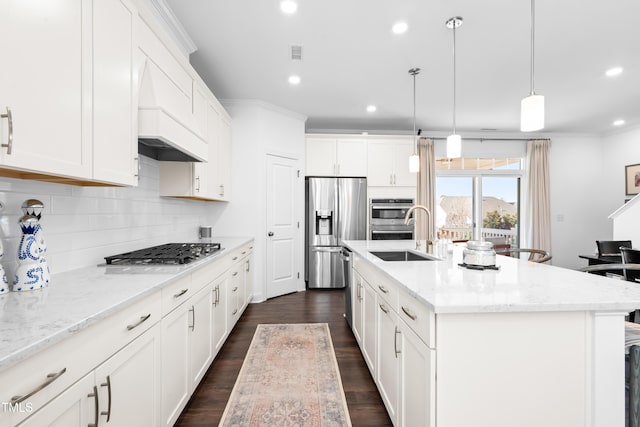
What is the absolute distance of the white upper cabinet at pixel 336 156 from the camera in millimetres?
5051

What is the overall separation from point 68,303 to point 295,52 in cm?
277

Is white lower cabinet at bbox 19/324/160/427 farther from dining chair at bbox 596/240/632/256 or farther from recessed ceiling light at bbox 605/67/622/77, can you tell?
dining chair at bbox 596/240/632/256

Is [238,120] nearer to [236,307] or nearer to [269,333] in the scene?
[236,307]

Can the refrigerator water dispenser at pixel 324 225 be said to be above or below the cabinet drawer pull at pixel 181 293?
above

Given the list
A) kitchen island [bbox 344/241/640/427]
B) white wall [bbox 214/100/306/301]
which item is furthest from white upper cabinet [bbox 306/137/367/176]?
kitchen island [bbox 344/241/640/427]

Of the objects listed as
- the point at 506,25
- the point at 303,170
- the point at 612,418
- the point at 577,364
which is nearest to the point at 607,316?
the point at 577,364

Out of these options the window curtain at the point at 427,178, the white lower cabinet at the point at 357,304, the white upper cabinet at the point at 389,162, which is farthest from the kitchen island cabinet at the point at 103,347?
the window curtain at the point at 427,178

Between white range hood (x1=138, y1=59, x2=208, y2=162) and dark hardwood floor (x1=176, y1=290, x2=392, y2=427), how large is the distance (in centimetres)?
161

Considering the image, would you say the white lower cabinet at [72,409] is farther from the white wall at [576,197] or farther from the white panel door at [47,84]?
the white wall at [576,197]

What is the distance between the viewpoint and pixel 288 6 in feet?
7.69

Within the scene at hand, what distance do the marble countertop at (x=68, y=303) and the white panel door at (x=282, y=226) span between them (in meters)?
2.68

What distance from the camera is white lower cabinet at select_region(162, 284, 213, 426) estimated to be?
1530 mm

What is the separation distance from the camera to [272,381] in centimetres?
217

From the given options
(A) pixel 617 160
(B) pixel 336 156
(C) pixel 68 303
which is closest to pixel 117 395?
(C) pixel 68 303
